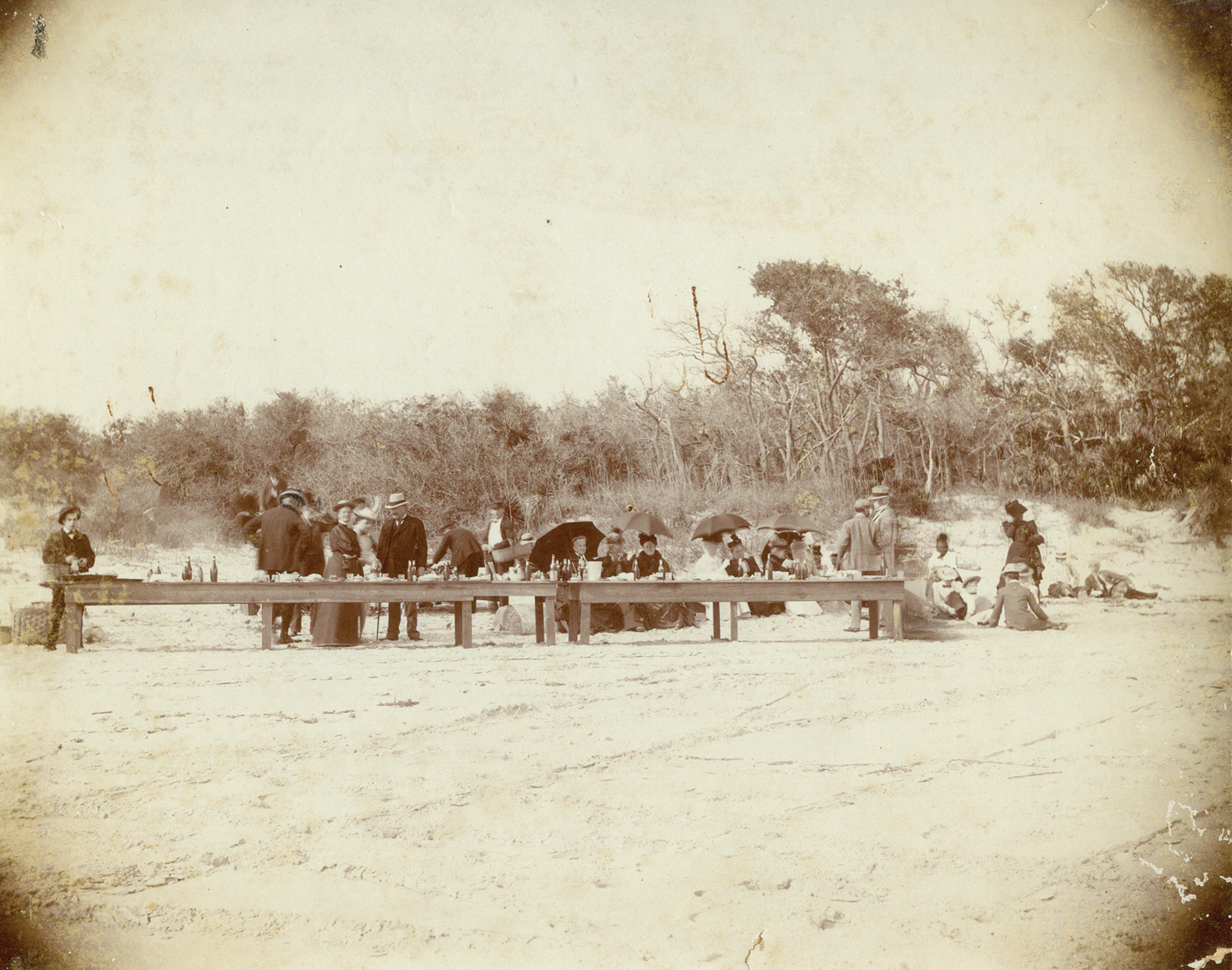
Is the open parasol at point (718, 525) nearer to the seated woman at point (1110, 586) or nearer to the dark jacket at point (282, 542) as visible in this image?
the seated woman at point (1110, 586)

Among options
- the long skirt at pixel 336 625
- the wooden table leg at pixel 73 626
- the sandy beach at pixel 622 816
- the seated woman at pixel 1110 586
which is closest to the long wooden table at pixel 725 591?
the sandy beach at pixel 622 816

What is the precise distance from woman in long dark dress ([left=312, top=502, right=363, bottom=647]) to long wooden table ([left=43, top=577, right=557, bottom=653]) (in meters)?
0.27

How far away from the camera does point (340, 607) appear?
888 centimetres

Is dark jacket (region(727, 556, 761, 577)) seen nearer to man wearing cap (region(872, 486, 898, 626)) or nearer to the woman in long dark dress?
man wearing cap (region(872, 486, 898, 626))

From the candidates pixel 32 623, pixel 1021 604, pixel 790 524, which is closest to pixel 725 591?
pixel 790 524

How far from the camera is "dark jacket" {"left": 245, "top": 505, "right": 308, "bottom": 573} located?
350 inches

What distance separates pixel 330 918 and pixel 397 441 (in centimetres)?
851

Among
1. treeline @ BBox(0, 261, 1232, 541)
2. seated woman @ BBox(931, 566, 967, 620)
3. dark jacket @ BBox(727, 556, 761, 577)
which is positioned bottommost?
seated woman @ BBox(931, 566, 967, 620)

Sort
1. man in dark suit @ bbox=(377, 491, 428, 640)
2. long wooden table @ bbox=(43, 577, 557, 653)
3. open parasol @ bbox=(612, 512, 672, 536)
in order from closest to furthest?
1. long wooden table @ bbox=(43, 577, 557, 653)
2. man in dark suit @ bbox=(377, 491, 428, 640)
3. open parasol @ bbox=(612, 512, 672, 536)

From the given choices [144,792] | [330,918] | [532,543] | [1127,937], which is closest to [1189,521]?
[1127,937]

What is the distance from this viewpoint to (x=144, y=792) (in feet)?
16.0

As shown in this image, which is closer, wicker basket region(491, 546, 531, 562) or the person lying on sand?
the person lying on sand

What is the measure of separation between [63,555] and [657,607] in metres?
5.61

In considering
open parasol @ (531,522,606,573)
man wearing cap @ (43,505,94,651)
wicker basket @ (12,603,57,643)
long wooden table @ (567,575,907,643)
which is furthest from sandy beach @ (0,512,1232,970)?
open parasol @ (531,522,606,573)
